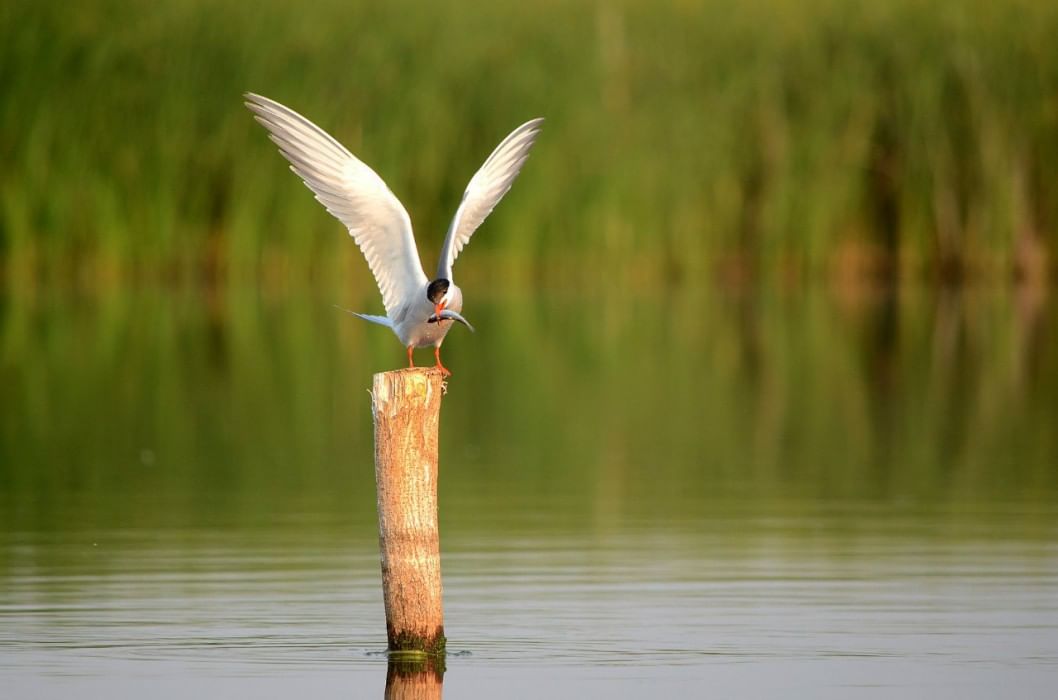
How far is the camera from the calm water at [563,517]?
6.65 m

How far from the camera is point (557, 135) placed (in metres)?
26.2

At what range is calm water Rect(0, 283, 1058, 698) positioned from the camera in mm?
6652

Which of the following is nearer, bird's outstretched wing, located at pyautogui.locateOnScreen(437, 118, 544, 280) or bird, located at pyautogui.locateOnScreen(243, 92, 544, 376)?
bird, located at pyautogui.locateOnScreen(243, 92, 544, 376)

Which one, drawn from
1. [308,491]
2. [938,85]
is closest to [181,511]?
[308,491]

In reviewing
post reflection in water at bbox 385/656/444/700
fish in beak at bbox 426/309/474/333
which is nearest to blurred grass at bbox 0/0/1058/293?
fish in beak at bbox 426/309/474/333

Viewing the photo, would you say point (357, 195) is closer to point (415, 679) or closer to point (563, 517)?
point (415, 679)

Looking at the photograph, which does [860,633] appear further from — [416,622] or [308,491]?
[308,491]

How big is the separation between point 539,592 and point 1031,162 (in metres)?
20.2

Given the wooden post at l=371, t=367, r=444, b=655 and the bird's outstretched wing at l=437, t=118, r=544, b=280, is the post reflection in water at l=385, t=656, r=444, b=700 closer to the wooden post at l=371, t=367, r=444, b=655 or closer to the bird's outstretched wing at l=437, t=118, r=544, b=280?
the wooden post at l=371, t=367, r=444, b=655

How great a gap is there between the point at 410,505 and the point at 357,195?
4.44 feet

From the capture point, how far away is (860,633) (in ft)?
23.0

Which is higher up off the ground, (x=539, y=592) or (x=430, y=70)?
(x=430, y=70)

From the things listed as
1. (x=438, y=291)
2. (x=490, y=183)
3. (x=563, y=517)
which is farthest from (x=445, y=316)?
(x=563, y=517)

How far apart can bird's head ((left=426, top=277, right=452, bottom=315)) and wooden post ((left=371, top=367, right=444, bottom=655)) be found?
25cm
